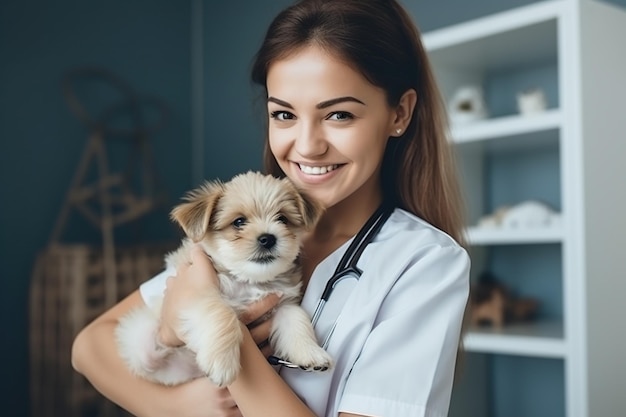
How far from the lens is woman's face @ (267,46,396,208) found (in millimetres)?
1340

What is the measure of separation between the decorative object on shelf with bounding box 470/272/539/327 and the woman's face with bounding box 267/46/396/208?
1.52 m

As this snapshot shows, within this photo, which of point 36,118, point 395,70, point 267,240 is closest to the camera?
point 267,240

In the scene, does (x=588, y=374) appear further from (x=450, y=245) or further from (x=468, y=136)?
(x=450, y=245)

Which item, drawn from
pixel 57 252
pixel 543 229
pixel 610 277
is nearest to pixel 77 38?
pixel 57 252

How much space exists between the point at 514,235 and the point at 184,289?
151cm

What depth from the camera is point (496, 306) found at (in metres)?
2.76

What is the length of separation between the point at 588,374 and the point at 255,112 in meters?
1.29

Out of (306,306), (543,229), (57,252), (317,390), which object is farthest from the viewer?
(57,252)

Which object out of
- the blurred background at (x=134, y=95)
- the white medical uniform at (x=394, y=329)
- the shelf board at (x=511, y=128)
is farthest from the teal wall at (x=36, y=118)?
the white medical uniform at (x=394, y=329)

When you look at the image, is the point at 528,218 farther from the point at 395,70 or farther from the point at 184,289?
the point at 184,289

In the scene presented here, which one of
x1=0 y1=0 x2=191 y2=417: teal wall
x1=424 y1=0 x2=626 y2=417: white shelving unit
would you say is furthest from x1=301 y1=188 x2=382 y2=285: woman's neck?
x1=0 y1=0 x2=191 y2=417: teal wall

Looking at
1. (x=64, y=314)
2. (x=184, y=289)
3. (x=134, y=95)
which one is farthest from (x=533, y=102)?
(x=134, y=95)

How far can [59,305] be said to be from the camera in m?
3.26

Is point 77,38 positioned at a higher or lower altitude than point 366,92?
higher
